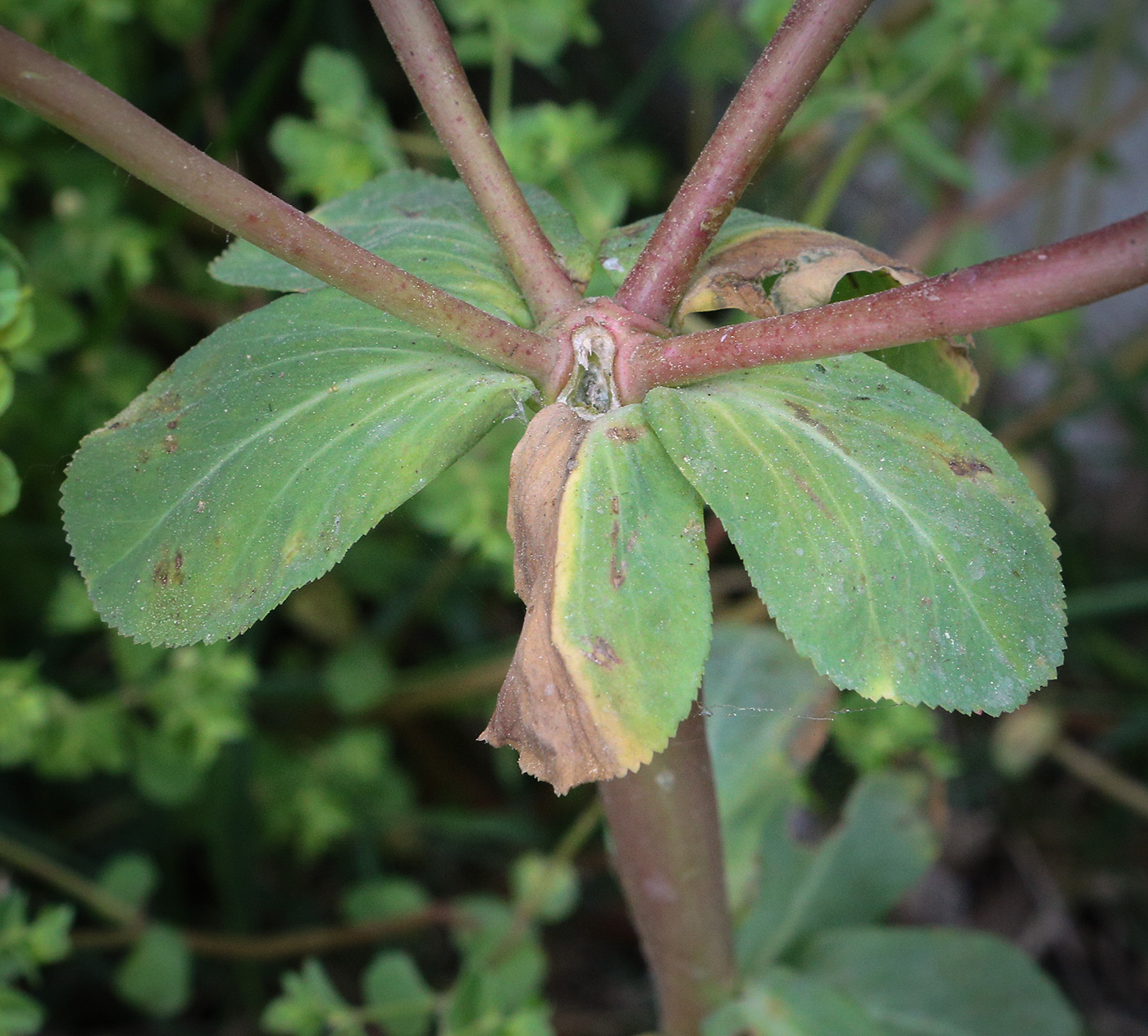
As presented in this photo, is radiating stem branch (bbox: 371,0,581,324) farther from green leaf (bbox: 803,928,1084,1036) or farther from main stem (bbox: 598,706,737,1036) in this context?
green leaf (bbox: 803,928,1084,1036)

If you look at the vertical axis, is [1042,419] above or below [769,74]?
above

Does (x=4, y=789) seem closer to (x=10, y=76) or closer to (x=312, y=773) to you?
(x=312, y=773)

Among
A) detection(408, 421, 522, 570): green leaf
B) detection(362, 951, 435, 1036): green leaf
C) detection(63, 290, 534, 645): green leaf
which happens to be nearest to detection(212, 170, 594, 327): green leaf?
detection(63, 290, 534, 645): green leaf

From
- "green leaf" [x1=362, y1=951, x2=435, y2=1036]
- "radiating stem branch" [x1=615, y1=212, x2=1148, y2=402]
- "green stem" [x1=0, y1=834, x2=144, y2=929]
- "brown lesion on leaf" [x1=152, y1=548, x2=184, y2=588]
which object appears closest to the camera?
"radiating stem branch" [x1=615, y1=212, x2=1148, y2=402]

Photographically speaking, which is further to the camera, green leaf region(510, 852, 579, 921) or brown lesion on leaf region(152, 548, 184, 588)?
green leaf region(510, 852, 579, 921)

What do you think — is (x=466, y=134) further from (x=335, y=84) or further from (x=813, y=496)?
(x=335, y=84)

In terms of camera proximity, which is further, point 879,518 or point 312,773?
point 312,773

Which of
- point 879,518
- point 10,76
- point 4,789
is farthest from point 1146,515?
point 10,76

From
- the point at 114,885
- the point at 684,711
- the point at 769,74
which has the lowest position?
the point at 684,711
